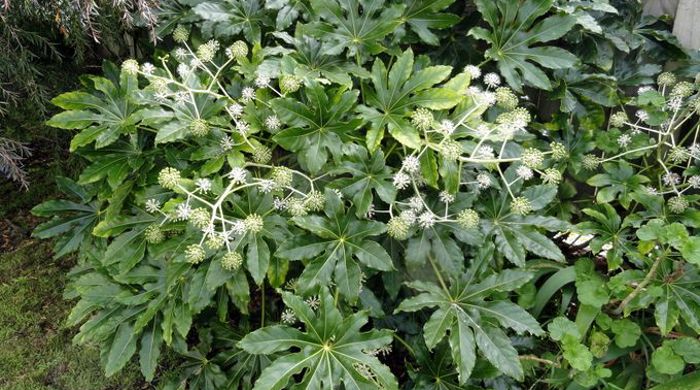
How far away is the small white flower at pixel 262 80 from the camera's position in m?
1.86

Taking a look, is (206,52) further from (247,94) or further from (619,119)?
(619,119)

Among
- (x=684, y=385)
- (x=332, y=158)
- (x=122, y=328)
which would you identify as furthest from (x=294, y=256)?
(x=684, y=385)

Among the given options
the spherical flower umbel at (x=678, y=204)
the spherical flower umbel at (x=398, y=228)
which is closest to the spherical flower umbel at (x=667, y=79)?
the spherical flower umbel at (x=678, y=204)

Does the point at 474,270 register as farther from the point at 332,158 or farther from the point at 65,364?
the point at 65,364

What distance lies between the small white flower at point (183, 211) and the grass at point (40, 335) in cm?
113

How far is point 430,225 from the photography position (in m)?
1.81

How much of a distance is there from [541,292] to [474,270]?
1.57 feet

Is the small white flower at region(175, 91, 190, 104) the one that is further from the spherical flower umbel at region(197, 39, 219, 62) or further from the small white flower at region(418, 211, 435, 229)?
the small white flower at region(418, 211, 435, 229)

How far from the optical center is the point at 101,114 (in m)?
2.02

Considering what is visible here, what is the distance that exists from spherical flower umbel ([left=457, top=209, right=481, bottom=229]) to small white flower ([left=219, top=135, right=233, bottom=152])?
799mm

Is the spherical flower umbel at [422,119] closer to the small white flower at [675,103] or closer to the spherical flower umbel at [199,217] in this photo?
the spherical flower umbel at [199,217]

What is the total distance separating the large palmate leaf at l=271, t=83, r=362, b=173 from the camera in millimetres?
1779

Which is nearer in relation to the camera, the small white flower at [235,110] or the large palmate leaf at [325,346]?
the large palmate leaf at [325,346]

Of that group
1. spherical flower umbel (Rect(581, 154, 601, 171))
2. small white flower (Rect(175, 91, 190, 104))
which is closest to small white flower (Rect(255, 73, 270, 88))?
small white flower (Rect(175, 91, 190, 104))
